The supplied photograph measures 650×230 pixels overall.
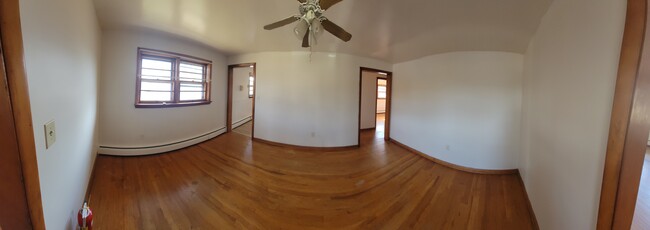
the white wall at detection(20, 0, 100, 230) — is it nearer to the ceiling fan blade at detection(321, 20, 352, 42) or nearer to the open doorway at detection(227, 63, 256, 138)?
the ceiling fan blade at detection(321, 20, 352, 42)

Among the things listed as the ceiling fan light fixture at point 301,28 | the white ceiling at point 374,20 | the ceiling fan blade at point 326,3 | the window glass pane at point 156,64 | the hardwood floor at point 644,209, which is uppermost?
the white ceiling at point 374,20

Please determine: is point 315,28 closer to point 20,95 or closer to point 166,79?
point 20,95

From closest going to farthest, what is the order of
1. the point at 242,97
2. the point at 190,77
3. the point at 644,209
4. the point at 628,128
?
the point at 628,128, the point at 644,209, the point at 190,77, the point at 242,97

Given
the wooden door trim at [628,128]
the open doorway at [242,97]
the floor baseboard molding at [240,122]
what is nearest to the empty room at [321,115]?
the wooden door trim at [628,128]

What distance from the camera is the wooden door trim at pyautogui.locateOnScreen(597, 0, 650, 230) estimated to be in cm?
69

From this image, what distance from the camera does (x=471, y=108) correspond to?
2.94 metres

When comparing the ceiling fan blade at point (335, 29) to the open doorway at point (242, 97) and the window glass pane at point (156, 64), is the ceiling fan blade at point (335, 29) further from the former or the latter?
the open doorway at point (242, 97)

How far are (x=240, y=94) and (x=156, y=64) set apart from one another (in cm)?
344

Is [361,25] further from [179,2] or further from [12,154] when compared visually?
[12,154]

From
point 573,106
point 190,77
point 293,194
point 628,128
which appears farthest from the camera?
point 190,77

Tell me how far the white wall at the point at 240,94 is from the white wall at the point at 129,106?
107 inches

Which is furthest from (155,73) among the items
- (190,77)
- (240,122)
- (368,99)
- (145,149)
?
(368,99)

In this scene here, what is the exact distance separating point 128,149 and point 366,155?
3.80 metres

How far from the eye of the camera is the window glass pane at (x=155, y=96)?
2.65 meters
